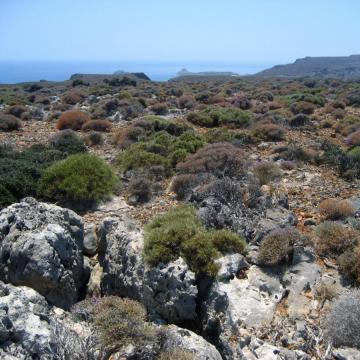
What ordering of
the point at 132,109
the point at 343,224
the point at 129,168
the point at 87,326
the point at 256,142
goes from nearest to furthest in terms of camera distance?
the point at 87,326 < the point at 343,224 < the point at 129,168 < the point at 256,142 < the point at 132,109

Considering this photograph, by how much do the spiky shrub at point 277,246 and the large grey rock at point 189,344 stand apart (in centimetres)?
215

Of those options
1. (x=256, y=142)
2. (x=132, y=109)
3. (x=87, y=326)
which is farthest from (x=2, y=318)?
(x=132, y=109)

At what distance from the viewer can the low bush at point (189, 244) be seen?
23.1ft

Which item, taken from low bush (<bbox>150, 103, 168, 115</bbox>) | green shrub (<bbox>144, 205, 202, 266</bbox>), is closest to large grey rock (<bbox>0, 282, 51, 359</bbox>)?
green shrub (<bbox>144, 205, 202, 266</bbox>)

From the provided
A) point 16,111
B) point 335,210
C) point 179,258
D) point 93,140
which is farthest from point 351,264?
point 16,111

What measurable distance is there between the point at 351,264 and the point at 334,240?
0.83 m

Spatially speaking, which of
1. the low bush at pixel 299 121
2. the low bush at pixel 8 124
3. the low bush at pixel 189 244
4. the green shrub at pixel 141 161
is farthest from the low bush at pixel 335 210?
the low bush at pixel 8 124

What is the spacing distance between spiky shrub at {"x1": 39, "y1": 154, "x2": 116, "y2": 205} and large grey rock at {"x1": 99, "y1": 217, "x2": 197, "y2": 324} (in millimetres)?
2389

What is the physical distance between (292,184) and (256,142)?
5346 millimetres

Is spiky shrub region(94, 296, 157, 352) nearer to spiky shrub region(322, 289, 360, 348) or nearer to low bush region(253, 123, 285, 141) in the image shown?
spiky shrub region(322, 289, 360, 348)

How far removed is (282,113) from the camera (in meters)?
23.6

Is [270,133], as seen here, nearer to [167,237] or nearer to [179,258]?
[167,237]

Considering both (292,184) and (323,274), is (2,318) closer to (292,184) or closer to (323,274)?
(323,274)

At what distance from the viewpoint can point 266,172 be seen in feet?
39.8
